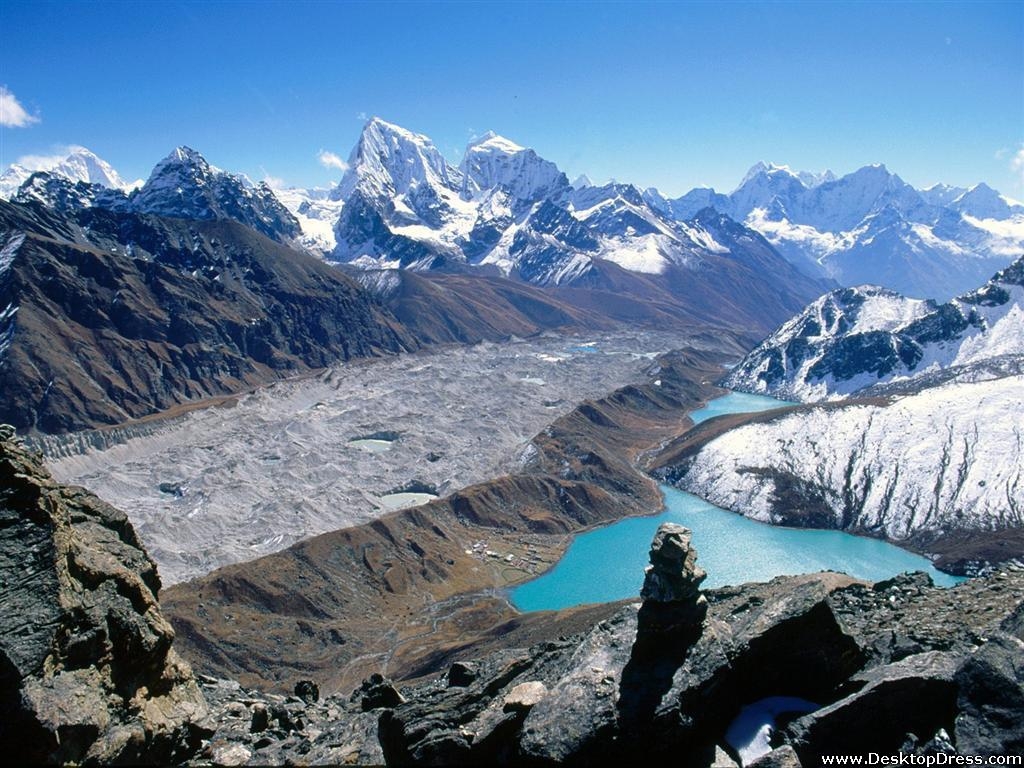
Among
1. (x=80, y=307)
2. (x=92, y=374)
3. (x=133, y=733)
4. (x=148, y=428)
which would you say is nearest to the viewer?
(x=133, y=733)

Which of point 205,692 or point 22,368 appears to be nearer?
point 205,692

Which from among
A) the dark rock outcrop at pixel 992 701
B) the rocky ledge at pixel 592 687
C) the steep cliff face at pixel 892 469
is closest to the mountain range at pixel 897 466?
the steep cliff face at pixel 892 469

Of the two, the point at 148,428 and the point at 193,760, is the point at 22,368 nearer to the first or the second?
the point at 148,428

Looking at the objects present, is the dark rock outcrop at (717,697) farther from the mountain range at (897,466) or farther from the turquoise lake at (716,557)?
the mountain range at (897,466)

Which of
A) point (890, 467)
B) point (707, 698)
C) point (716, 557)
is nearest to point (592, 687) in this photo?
point (707, 698)

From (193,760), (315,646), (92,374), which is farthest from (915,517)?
(92,374)

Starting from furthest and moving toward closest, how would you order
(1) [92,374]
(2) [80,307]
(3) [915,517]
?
(2) [80,307], (1) [92,374], (3) [915,517]
